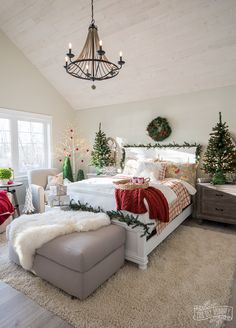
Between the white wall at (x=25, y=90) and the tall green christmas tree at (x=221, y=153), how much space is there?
361 cm

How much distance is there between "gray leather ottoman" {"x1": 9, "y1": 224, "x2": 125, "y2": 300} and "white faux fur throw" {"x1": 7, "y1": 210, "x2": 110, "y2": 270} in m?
0.06

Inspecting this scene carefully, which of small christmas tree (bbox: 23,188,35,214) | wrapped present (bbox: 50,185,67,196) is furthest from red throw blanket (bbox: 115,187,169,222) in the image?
small christmas tree (bbox: 23,188,35,214)

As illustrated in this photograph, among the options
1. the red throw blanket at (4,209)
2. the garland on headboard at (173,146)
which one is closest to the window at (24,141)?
the red throw blanket at (4,209)

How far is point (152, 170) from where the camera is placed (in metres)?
3.83

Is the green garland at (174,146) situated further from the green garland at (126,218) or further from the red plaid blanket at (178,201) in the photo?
the green garland at (126,218)

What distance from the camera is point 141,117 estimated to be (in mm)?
4883

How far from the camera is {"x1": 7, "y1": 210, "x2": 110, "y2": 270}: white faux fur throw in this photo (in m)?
2.13

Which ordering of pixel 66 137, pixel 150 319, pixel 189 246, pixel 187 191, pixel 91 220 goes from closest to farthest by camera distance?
pixel 150 319 → pixel 91 220 → pixel 189 246 → pixel 187 191 → pixel 66 137

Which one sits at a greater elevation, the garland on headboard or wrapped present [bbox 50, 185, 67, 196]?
the garland on headboard

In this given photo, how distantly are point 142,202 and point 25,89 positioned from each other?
12.1ft

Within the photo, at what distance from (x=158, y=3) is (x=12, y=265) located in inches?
149

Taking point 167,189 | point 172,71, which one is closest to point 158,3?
point 172,71

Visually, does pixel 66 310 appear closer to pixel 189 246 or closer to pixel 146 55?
pixel 189 246

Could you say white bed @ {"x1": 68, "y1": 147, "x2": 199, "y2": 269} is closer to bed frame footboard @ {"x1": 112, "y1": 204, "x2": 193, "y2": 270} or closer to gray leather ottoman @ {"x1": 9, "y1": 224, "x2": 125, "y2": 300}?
bed frame footboard @ {"x1": 112, "y1": 204, "x2": 193, "y2": 270}
